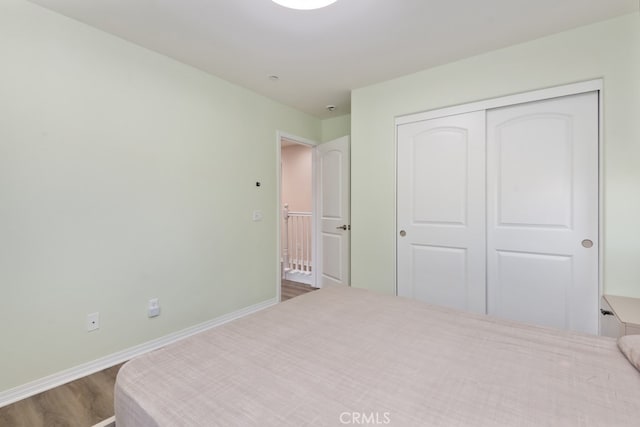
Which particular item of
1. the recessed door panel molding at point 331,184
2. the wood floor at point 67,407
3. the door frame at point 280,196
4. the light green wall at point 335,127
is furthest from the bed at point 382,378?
the light green wall at point 335,127

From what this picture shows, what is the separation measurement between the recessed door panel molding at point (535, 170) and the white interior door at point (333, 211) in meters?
1.62

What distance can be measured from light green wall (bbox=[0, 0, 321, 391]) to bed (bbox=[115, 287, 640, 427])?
1302 millimetres

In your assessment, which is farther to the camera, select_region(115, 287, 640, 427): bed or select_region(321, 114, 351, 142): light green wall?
select_region(321, 114, 351, 142): light green wall

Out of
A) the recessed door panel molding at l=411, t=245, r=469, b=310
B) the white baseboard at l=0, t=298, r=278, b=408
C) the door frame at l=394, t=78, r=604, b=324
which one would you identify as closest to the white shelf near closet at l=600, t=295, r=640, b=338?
the door frame at l=394, t=78, r=604, b=324

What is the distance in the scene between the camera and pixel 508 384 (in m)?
0.94

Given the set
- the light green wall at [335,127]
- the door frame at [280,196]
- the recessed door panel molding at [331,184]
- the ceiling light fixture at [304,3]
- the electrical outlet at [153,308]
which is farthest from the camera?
the light green wall at [335,127]

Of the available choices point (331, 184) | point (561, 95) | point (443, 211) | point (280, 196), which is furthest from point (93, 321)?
point (561, 95)

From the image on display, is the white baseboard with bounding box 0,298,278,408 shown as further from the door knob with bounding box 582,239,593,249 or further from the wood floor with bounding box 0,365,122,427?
the door knob with bounding box 582,239,593,249

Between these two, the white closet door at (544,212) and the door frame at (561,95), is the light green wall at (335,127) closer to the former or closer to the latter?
the door frame at (561,95)

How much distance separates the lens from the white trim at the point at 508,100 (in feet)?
6.70

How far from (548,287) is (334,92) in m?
2.58

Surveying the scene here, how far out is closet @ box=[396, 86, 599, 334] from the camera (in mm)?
2090

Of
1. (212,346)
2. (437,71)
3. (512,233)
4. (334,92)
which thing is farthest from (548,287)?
(334,92)

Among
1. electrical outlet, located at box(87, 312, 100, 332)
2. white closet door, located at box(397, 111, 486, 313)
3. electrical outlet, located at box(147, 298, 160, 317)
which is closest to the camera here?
electrical outlet, located at box(87, 312, 100, 332)
